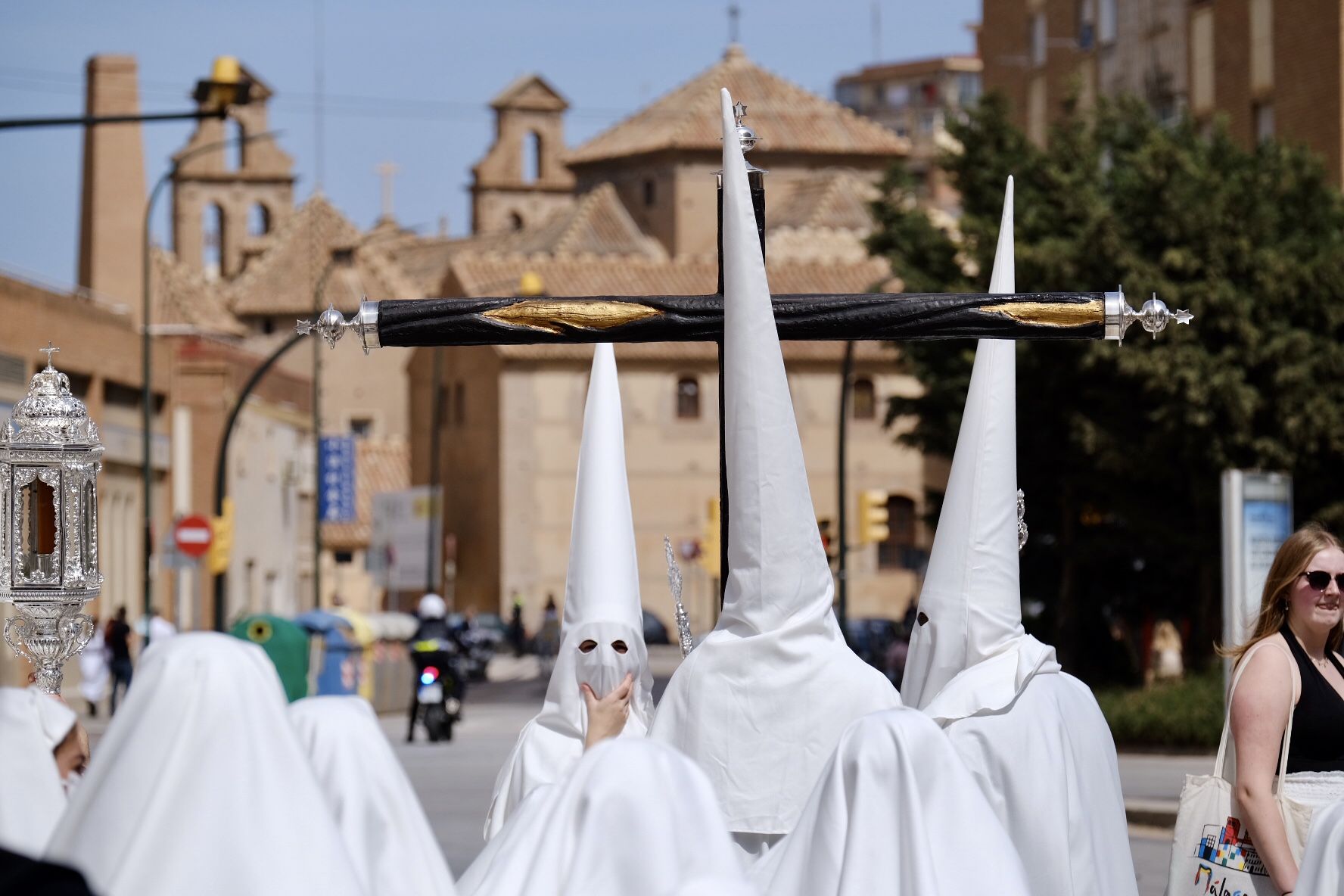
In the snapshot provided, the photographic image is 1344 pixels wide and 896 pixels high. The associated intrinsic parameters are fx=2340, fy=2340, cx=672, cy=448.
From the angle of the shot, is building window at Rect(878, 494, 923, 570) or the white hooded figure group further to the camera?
building window at Rect(878, 494, 923, 570)

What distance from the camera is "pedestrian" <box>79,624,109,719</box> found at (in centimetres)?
3412

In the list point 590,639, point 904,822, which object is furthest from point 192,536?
point 904,822

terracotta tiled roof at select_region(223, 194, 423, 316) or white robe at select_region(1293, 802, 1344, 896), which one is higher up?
terracotta tiled roof at select_region(223, 194, 423, 316)

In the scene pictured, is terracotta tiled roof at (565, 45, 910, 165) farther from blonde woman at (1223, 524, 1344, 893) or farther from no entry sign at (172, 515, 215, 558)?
blonde woman at (1223, 524, 1344, 893)

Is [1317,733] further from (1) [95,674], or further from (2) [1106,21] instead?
→ (2) [1106,21]

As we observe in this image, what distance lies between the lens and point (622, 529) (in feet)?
23.0

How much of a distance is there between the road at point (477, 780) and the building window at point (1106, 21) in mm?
19085

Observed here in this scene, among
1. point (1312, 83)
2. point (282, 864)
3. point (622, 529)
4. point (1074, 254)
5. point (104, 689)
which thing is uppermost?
point (1312, 83)

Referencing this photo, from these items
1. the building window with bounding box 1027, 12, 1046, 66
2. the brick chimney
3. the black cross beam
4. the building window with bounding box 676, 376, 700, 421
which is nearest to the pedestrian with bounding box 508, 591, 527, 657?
the building window with bounding box 676, 376, 700, 421

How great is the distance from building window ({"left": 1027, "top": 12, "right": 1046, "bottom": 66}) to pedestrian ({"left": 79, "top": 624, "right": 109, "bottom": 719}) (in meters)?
25.1

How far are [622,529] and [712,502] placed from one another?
71.6 ft

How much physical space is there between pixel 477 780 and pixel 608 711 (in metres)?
16.1

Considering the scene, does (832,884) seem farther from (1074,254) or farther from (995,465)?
(1074,254)

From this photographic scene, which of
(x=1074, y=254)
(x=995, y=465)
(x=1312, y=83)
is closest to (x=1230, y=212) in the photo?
(x=1074, y=254)
